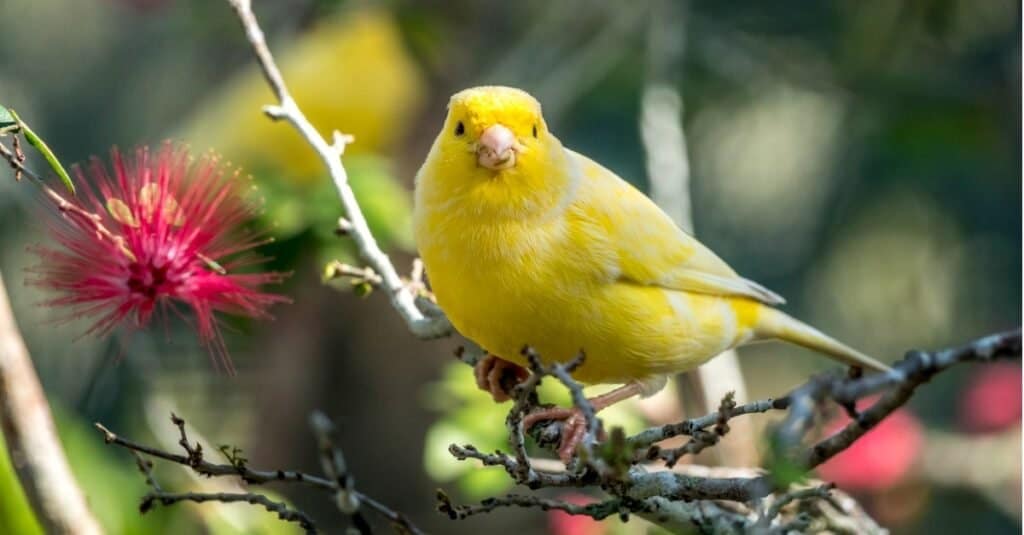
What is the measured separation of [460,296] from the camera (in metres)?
2.40

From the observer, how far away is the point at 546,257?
2.46 m

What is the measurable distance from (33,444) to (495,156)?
891 millimetres

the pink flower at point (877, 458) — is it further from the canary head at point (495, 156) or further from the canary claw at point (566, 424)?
the canary head at point (495, 156)

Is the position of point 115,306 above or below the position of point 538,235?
below

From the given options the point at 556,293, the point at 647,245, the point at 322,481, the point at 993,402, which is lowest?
the point at 322,481

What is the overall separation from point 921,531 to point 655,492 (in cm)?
507

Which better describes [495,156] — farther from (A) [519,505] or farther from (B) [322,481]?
(B) [322,481]

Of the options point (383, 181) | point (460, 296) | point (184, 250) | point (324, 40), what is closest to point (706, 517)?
point (460, 296)

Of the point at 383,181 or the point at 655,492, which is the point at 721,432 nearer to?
the point at 655,492

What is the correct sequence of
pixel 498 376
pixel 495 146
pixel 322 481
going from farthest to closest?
pixel 498 376 → pixel 495 146 → pixel 322 481

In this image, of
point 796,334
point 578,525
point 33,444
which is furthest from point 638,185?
point 33,444

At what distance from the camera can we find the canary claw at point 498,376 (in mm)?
2846

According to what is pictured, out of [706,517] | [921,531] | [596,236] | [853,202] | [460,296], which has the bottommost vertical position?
[706,517]

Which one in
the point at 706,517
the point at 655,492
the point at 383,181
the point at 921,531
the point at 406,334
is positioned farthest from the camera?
the point at 921,531
